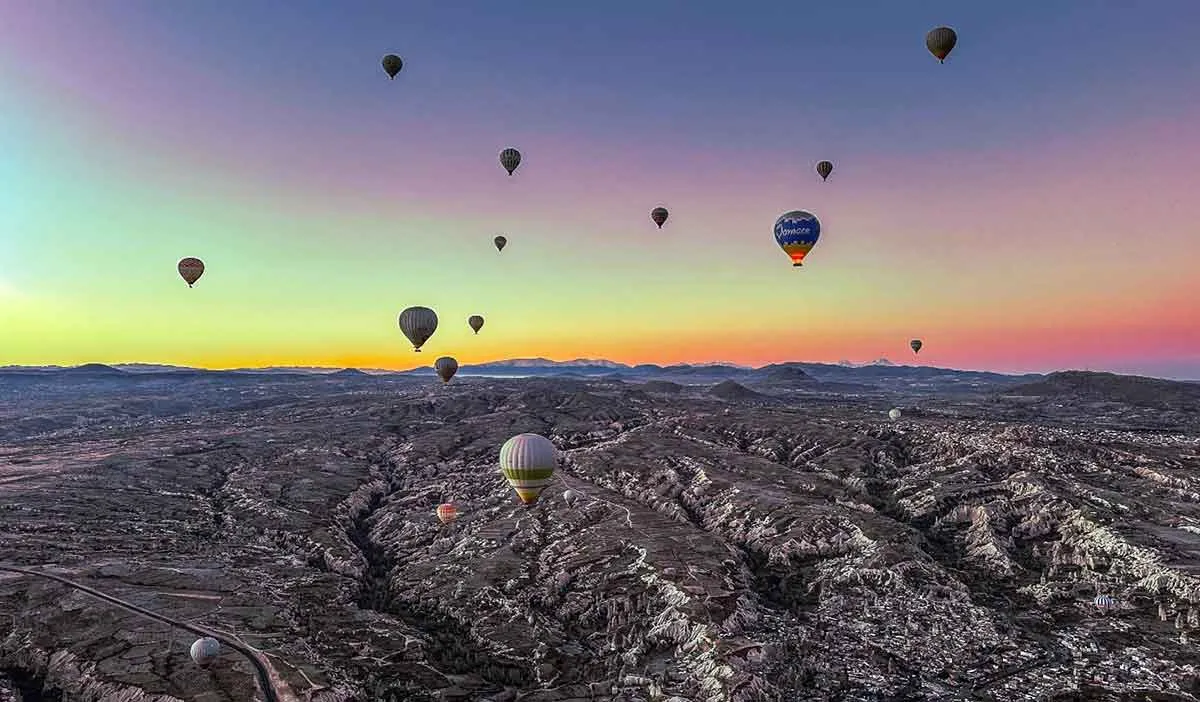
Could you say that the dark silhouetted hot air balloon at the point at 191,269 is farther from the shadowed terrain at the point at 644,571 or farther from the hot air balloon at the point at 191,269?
the shadowed terrain at the point at 644,571

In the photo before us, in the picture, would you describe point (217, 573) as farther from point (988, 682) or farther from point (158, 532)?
point (988, 682)

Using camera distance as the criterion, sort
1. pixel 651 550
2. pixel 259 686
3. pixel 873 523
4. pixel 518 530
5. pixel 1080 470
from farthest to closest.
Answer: pixel 1080 470, pixel 518 530, pixel 873 523, pixel 651 550, pixel 259 686

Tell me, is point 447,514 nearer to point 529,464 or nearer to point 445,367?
point 529,464

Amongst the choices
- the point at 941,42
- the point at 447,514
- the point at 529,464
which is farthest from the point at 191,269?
the point at 941,42

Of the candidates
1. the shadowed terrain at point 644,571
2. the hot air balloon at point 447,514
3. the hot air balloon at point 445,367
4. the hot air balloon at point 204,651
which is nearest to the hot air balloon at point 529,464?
the shadowed terrain at point 644,571

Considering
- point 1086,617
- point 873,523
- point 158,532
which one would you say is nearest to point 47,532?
point 158,532

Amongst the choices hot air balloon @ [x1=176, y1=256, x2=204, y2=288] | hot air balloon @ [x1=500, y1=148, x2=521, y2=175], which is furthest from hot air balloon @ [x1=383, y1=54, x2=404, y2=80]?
hot air balloon @ [x1=176, y1=256, x2=204, y2=288]
